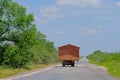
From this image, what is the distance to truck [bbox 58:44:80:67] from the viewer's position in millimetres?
62844

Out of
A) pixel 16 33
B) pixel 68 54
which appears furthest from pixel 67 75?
pixel 68 54

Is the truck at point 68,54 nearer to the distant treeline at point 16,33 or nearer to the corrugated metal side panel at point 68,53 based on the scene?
the corrugated metal side panel at point 68,53

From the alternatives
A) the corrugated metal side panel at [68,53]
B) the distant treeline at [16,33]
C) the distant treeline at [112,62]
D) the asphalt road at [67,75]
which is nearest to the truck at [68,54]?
the corrugated metal side panel at [68,53]

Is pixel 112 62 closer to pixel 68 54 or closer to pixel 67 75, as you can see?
pixel 68 54

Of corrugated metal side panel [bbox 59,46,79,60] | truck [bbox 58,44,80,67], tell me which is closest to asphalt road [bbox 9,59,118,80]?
truck [bbox 58,44,80,67]

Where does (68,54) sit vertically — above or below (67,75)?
above

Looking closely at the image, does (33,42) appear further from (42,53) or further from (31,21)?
(42,53)

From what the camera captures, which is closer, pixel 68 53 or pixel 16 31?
pixel 16 31

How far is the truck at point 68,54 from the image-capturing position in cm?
6284

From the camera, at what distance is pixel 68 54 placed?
2495 inches

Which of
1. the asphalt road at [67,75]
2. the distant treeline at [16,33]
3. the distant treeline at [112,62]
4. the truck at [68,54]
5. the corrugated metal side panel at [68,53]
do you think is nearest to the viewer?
the asphalt road at [67,75]

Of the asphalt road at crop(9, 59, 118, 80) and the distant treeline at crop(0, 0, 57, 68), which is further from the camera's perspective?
the distant treeline at crop(0, 0, 57, 68)

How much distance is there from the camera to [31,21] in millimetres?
50938

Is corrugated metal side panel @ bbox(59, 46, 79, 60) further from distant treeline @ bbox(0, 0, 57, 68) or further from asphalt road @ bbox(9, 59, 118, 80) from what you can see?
asphalt road @ bbox(9, 59, 118, 80)
